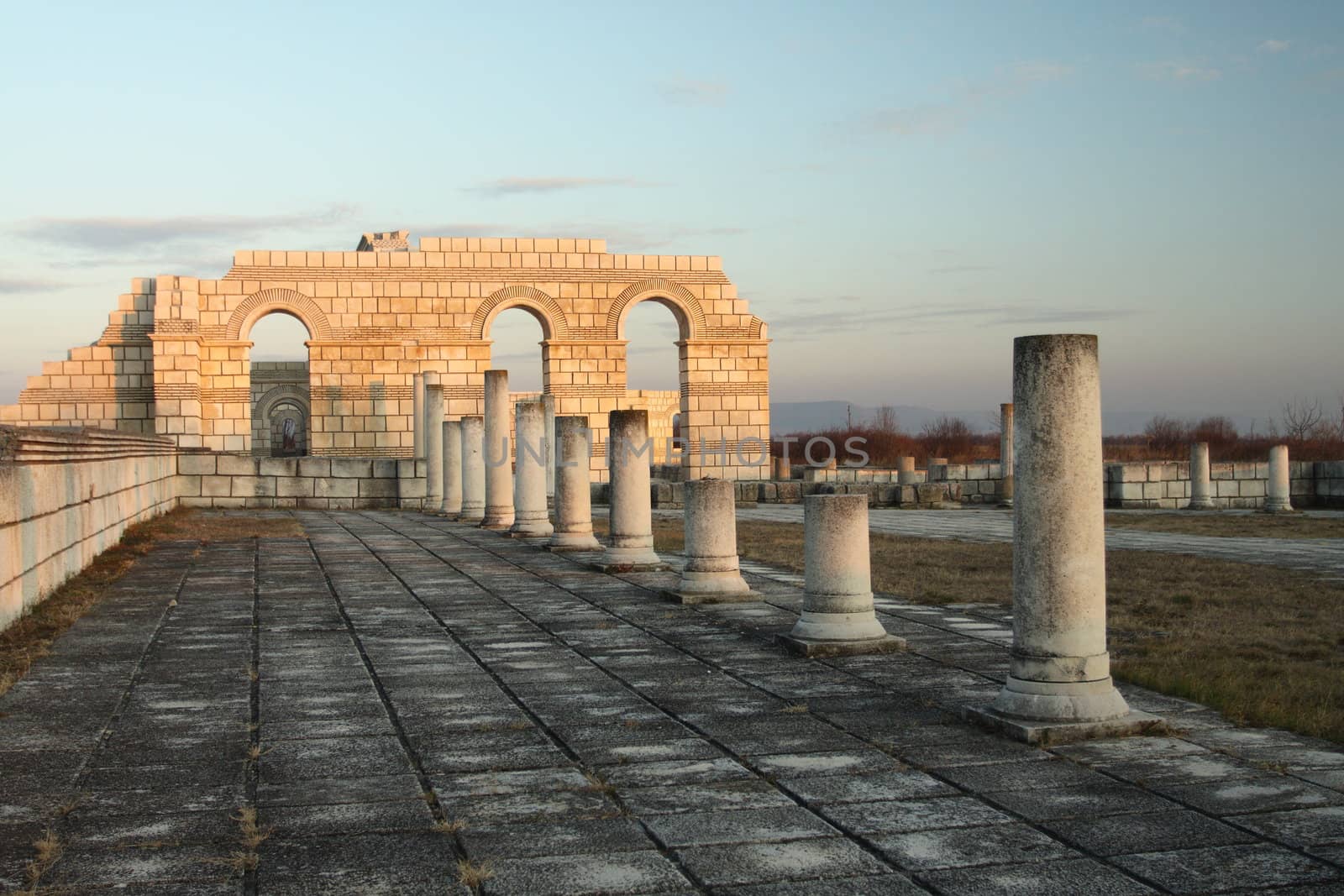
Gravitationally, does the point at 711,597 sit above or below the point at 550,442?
below

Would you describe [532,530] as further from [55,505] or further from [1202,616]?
[1202,616]

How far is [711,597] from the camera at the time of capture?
9195 millimetres

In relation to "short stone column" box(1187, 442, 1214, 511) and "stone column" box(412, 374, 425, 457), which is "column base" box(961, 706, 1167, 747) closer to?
"stone column" box(412, 374, 425, 457)

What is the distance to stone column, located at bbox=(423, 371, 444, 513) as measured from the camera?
21.1 metres

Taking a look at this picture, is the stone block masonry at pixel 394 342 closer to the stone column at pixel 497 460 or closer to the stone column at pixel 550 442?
the stone column at pixel 550 442

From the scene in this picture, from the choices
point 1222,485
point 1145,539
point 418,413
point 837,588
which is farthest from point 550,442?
point 837,588

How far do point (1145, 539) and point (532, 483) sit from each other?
7.83 m

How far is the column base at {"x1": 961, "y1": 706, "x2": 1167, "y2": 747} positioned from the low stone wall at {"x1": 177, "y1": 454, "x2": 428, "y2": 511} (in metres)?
17.9

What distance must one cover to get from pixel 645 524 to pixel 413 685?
5.55m

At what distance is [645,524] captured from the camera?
38.1 feet

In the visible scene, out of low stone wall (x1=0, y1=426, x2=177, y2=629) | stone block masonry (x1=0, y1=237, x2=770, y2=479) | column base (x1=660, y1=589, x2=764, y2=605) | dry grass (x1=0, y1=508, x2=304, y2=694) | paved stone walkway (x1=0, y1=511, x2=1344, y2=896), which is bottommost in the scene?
paved stone walkway (x1=0, y1=511, x2=1344, y2=896)

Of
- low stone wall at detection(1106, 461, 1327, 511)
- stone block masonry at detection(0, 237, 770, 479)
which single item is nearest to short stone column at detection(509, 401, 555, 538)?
stone block masonry at detection(0, 237, 770, 479)

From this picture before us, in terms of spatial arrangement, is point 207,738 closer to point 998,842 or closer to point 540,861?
point 540,861

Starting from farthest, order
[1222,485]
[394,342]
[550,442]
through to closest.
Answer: [394,342] → [1222,485] → [550,442]
